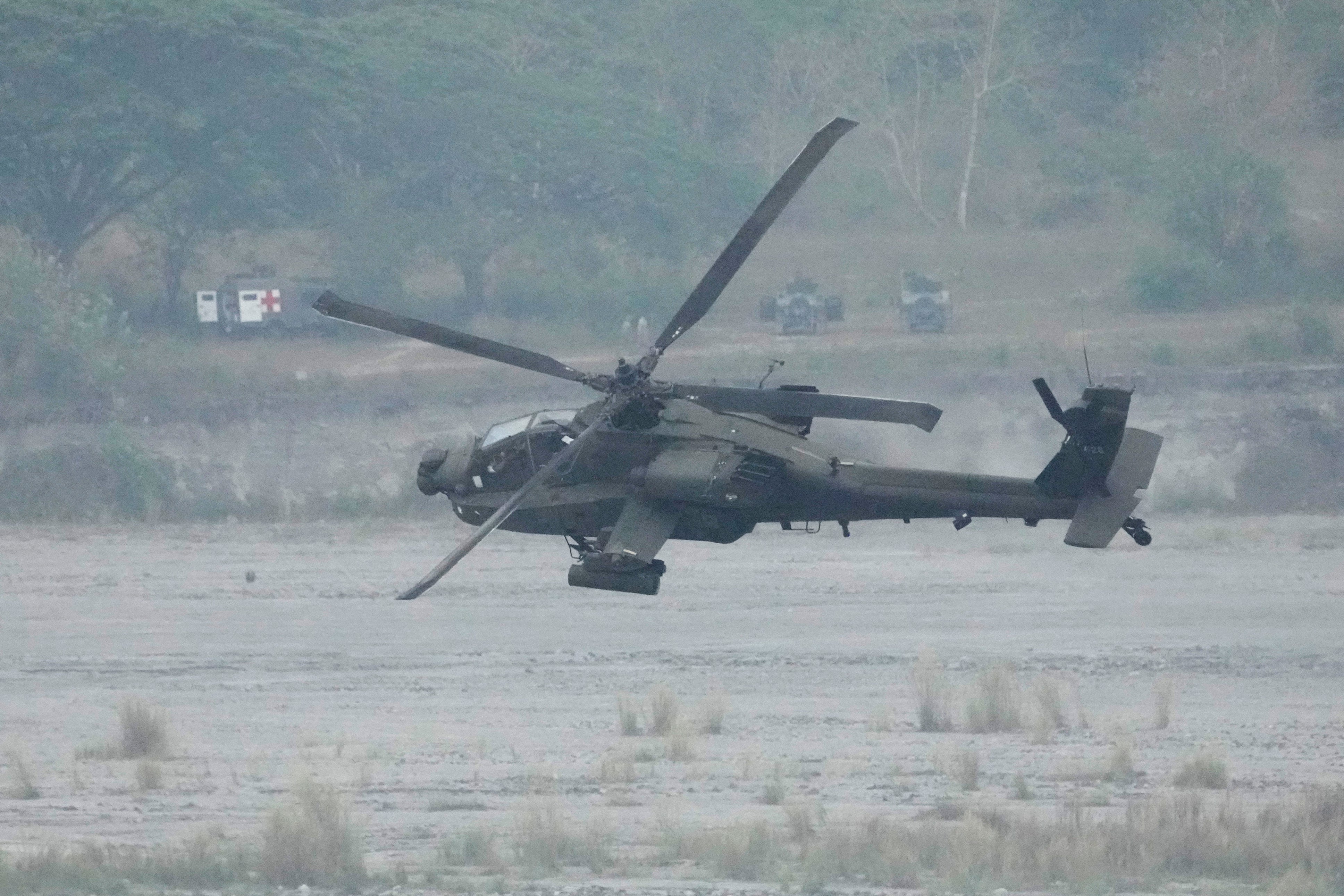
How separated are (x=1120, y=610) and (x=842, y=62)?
38.7 meters

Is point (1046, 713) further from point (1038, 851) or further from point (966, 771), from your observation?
point (1038, 851)

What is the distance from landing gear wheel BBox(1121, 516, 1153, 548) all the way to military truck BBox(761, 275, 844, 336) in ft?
162

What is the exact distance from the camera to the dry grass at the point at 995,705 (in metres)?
46.5

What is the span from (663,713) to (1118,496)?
80.2 feet

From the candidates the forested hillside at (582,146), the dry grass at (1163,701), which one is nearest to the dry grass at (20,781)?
the dry grass at (1163,701)

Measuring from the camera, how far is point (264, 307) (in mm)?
71625

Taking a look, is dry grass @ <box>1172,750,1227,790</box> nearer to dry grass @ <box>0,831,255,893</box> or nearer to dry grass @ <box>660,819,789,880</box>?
dry grass @ <box>660,819,789,880</box>

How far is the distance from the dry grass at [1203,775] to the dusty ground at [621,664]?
17.2 inches

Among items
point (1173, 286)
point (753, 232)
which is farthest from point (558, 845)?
point (1173, 286)

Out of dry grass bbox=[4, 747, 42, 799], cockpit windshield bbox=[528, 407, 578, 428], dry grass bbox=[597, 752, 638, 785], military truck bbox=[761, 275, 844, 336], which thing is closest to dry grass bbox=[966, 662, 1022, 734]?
dry grass bbox=[597, 752, 638, 785]

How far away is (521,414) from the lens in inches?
2601

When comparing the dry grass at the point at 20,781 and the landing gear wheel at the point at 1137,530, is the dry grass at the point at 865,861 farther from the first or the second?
the landing gear wheel at the point at 1137,530

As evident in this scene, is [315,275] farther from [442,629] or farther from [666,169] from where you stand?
[442,629]

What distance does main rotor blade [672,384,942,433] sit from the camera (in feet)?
69.2
